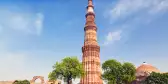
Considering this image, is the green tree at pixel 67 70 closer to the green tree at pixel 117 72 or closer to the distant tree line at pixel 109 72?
the distant tree line at pixel 109 72

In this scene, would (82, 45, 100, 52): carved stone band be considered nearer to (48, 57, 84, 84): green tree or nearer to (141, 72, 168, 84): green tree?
(141, 72, 168, 84): green tree

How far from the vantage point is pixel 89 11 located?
7556cm

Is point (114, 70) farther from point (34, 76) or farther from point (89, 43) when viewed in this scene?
point (34, 76)

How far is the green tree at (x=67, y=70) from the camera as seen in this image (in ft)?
148

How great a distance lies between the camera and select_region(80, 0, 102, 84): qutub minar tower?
69.8m

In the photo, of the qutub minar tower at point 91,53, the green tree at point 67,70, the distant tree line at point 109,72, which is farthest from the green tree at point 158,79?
the green tree at point 67,70

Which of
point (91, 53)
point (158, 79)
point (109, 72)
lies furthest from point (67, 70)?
point (91, 53)

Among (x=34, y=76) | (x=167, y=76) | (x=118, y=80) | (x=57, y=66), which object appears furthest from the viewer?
(x=34, y=76)

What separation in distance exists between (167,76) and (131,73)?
1097 centimetres

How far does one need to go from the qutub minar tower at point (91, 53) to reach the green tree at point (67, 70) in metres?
22.4

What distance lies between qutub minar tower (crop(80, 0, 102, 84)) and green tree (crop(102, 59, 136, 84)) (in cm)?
1559

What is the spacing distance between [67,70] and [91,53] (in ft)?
88.1

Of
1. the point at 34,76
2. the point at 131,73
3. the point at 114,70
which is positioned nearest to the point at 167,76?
the point at 131,73

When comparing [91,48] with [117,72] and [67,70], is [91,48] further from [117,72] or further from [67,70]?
[67,70]
